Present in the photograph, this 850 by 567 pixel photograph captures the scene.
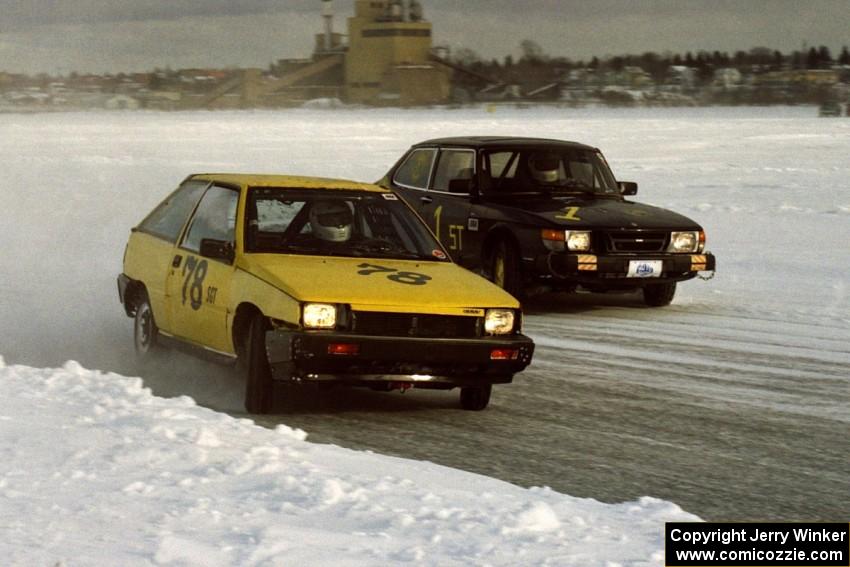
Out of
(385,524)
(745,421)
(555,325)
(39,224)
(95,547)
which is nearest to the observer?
(95,547)

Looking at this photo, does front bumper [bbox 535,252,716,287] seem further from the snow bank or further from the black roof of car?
the snow bank

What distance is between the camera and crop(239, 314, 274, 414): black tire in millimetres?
8109

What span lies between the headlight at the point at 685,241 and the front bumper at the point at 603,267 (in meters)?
0.10

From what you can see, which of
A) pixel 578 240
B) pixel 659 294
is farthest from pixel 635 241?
pixel 659 294

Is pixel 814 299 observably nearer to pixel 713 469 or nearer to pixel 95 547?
pixel 713 469

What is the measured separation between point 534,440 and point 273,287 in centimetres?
165

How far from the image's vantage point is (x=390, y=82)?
172500mm

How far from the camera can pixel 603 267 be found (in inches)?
508

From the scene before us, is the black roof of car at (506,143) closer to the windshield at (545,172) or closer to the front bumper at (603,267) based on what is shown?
the windshield at (545,172)

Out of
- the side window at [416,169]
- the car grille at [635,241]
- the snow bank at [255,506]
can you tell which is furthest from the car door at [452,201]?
the snow bank at [255,506]

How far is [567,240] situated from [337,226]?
4.06m

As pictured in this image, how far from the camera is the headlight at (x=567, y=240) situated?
42.1 feet

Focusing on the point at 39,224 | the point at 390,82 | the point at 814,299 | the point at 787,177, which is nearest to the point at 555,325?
the point at 814,299

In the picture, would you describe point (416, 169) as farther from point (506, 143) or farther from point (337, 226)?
point (337, 226)
